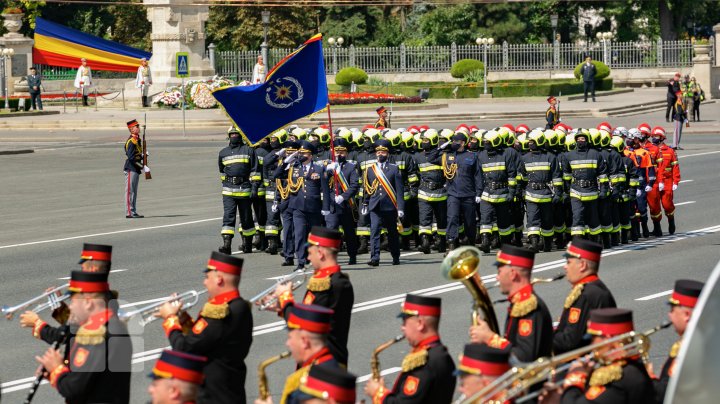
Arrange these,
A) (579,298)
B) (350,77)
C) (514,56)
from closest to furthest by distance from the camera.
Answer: (579,298) → (350,77) → (514,56)

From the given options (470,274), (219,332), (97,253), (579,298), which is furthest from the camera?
(97,253)

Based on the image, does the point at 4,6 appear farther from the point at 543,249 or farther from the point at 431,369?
the point at 431,369

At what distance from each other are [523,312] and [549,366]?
5.27 feet

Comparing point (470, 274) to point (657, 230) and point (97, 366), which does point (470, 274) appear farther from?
point (657, 230)

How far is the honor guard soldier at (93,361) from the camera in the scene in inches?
315

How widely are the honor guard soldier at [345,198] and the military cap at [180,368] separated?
1243cm

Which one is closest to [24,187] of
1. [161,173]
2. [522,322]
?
[161,173]

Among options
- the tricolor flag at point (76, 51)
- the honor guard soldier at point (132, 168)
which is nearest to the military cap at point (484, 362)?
the honor guard soldier at point (132, 168)

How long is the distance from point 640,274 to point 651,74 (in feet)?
156

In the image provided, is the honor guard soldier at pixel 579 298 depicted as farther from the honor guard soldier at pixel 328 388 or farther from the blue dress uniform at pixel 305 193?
the blue dress uniform at pixel 305 193

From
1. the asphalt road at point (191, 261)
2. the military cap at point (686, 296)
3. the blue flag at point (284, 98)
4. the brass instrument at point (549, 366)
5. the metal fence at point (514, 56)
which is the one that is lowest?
the asphalt road at point (191, 261)

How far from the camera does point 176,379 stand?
6953 mm

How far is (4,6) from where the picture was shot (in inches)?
2820

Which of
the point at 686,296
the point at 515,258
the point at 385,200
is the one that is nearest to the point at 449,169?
the point at 385,200
